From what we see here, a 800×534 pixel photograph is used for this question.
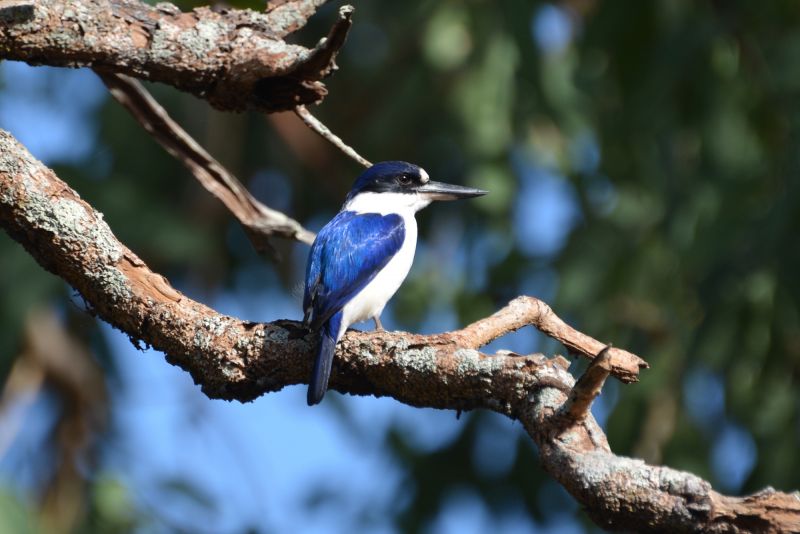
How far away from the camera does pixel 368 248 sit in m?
4.52

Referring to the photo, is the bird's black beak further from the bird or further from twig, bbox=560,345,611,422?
twig, bbox=560,345,611,422

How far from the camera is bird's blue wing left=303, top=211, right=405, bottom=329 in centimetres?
414

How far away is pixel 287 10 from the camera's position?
3.50m

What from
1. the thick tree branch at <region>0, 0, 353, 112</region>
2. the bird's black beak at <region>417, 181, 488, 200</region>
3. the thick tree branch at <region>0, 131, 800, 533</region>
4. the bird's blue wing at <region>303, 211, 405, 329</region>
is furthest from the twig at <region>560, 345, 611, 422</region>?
the bird's black beak at <region>417, 181, 488, 200</region>

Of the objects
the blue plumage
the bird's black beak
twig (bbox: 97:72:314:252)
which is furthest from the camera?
the bird's black beak

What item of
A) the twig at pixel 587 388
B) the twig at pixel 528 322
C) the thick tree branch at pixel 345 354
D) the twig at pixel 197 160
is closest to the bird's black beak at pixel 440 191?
the twig at pixel 197 160

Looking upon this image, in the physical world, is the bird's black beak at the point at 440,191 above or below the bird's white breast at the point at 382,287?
above

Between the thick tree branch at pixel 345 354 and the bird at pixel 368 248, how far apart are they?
11.8 inches

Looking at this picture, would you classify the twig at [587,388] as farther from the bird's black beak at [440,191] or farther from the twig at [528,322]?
the bird's black beak at [440,191]

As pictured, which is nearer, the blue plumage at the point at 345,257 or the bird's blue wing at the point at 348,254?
the blue plumage at the point at 345,257

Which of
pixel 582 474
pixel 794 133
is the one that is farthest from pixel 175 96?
pixel 582 474

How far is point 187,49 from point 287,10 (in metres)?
0.40

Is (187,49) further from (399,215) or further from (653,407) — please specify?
(653,407)

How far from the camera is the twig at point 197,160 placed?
370 centimetres
